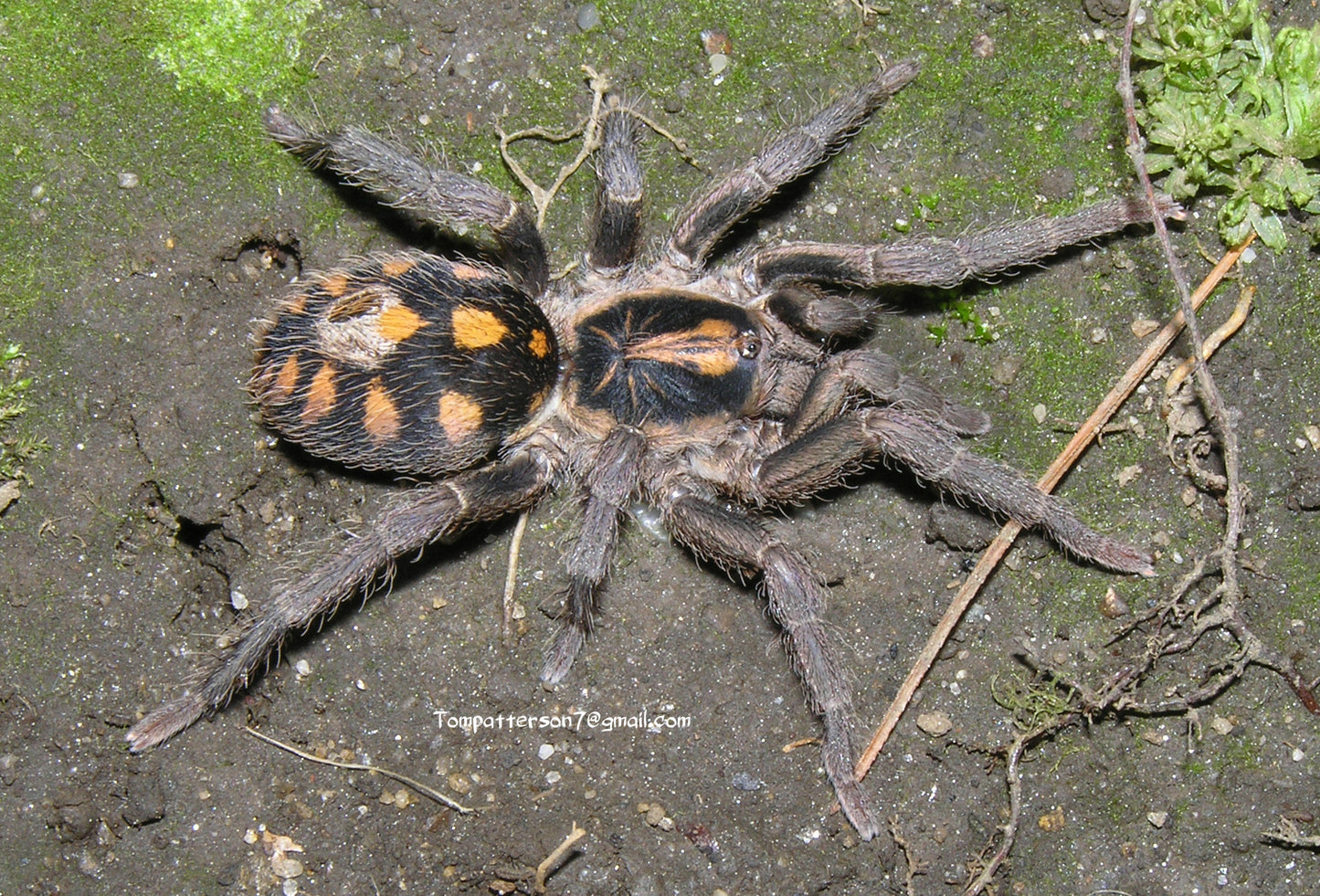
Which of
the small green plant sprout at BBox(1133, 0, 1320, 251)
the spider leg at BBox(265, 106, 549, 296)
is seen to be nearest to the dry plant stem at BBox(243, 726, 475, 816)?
the spider leg at BBox(265, 106, 549, 296)

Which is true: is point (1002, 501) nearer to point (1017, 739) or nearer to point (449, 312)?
point (1017, 739)

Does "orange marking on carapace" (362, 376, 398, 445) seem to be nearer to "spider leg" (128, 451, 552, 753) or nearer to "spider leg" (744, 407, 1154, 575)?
"spider leg" (128, 451, 552, 753)

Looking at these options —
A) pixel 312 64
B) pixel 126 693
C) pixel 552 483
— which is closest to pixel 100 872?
pixel 126 693

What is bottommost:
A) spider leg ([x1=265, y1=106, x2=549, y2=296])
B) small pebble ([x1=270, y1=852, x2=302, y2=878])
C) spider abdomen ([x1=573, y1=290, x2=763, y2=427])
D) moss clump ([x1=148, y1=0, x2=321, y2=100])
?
small pebble ([x1=270, y1=852, x2=302, y2=878])

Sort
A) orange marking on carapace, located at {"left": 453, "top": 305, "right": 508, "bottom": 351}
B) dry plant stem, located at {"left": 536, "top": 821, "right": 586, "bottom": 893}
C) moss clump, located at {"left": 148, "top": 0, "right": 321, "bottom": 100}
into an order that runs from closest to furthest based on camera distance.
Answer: orange marking on carapace, located at {"left": 453, "top": 305, "right": 508, "bottom": 351}
dry plant stem, located at {"left": 536, "top": 821, "right": 586, "bottom": 893}
moss clump, located at {"left": 148, "top": 0, "right": 321, "bottom": 100}

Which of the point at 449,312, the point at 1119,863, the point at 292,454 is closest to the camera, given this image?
the point at 449,312

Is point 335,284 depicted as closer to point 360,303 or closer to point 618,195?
point 360,303


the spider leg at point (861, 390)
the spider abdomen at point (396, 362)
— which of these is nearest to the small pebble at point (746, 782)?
the spider leg at point (861, 390)

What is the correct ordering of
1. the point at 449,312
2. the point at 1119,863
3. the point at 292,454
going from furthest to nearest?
the point at 292,454
the point at 1119,863
the point at 449,312
